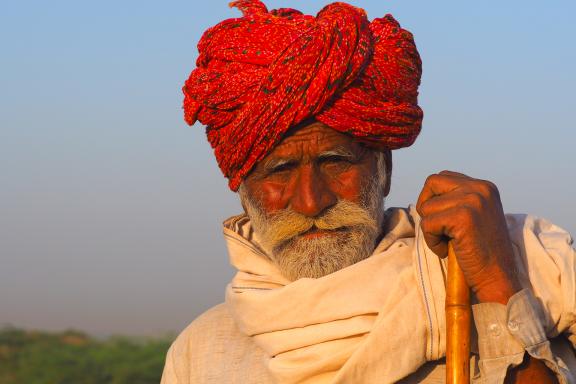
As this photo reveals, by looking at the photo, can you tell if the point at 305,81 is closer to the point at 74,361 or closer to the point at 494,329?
the point at 494,329

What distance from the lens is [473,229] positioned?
308 centimetres

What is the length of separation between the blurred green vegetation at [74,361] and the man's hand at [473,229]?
8.85 metres

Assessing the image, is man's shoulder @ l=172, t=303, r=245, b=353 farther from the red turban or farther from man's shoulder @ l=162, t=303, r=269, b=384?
the red turban

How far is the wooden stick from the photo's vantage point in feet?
10.4

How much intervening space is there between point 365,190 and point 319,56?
0.58 m

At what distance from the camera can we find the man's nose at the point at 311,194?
12.8 ft

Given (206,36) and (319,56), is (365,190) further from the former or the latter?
(206,36)

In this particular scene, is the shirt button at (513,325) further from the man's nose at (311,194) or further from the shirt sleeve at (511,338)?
the man's nose at (311,194)

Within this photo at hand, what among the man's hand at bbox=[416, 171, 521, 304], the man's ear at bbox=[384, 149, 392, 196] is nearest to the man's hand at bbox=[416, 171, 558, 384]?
the man's hand at bbox=[416, 171, 521, 304]

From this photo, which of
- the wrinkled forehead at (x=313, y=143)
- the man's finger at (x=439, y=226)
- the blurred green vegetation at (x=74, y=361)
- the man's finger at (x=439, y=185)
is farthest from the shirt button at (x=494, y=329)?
the blurred green vegetation at (x=74, y=361)

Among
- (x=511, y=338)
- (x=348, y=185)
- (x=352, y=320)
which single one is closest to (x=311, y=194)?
(x=348, y=185)

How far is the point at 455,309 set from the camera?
321cm

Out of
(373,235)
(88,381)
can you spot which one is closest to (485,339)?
(373,235)

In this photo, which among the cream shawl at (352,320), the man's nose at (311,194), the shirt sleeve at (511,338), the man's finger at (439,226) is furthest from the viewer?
the man's nose at (311,194)
